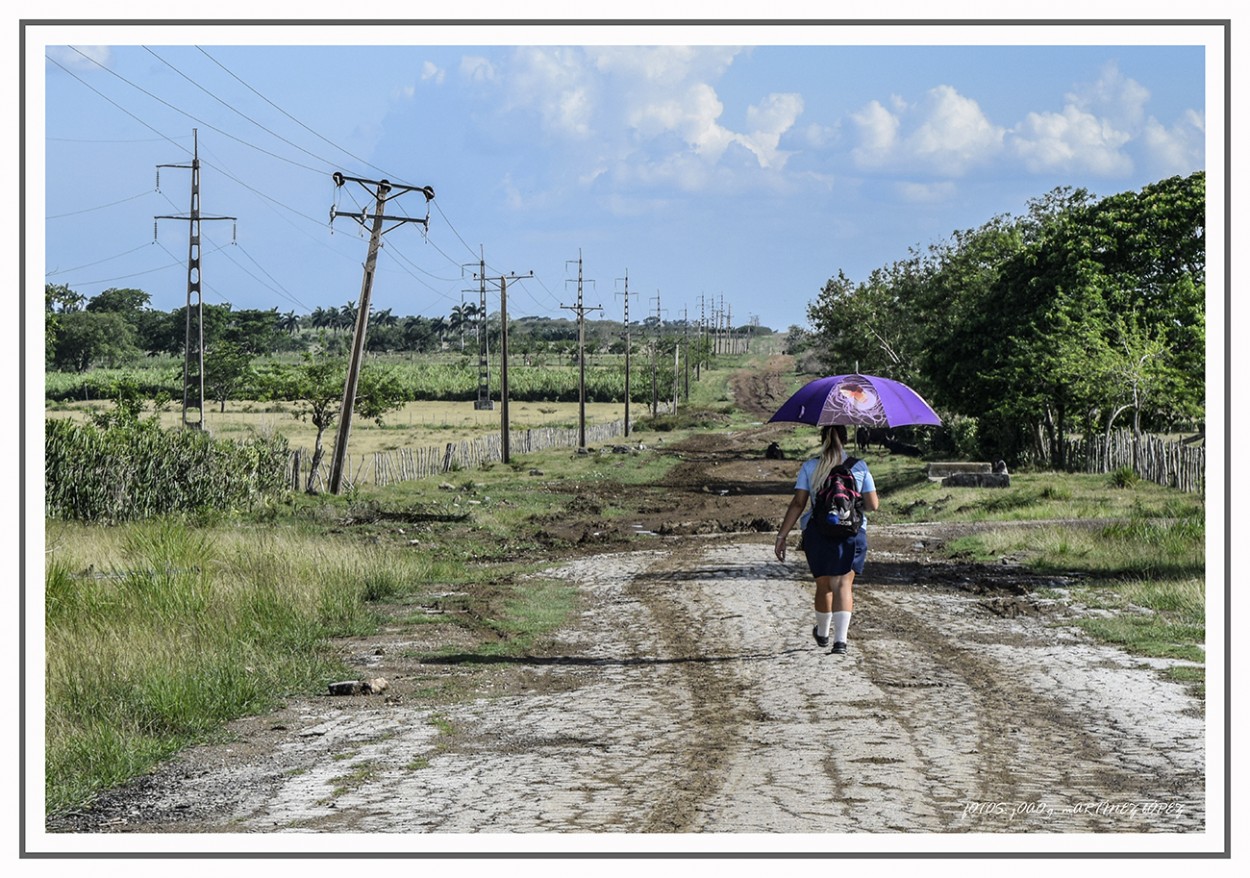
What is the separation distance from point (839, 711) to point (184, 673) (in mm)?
4998

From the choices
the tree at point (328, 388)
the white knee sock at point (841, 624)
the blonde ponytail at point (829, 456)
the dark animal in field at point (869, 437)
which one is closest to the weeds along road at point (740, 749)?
the white knee sock at point (841, 624)

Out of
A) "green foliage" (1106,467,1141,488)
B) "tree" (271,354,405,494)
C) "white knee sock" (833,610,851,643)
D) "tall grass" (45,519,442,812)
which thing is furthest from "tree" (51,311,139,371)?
"white knee sock" (833,610,851,643)

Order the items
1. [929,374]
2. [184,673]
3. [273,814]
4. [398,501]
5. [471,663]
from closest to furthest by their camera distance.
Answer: [273,814] < [184,673] < [471,663] < [398,501] < [929,374]

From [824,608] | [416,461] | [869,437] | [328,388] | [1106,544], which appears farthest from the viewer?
[869,437]

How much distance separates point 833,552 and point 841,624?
3.20 ft

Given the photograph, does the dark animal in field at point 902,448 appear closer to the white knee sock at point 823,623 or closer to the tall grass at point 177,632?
→ the tall grass at point 177,632

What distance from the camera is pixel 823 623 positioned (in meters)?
11.0

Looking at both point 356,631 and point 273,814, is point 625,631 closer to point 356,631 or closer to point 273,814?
point 356,631

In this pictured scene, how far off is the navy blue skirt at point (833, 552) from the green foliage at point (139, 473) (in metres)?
Answer: 18.7

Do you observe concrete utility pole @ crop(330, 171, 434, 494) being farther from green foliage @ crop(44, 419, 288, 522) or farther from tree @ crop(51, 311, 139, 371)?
tree @ crop(51, 311, 139, 371)

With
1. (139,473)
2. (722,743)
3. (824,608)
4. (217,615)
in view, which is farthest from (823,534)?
(139,473)

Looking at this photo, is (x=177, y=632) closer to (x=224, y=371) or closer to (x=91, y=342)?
(x=224, y=371)

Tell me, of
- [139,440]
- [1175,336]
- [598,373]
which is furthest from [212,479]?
[598,373]

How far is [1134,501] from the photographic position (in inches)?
1104
